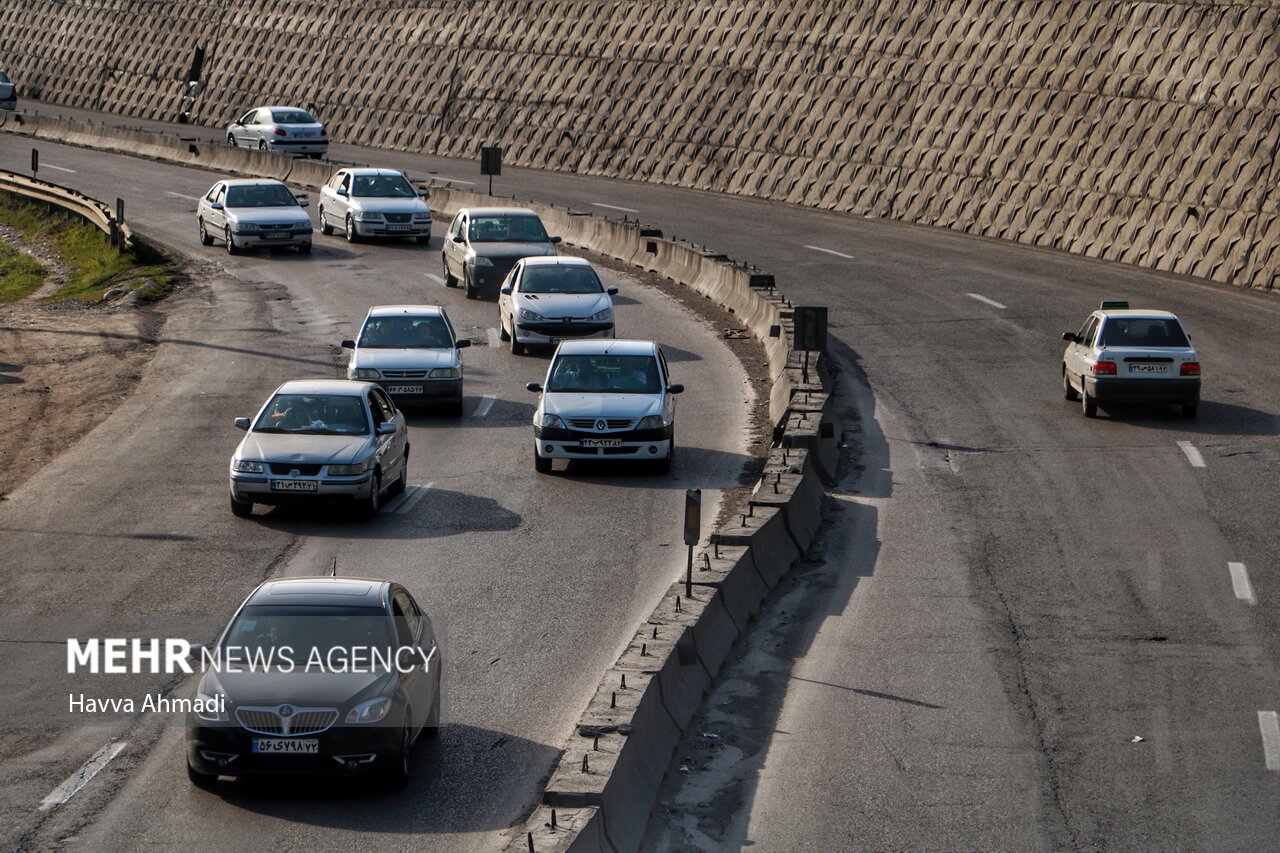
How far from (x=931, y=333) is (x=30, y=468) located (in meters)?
17.7

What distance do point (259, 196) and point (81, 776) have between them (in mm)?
32904

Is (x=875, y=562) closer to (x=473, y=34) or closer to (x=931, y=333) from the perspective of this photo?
(x=931, y=333)

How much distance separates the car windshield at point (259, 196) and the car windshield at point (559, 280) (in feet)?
44.5

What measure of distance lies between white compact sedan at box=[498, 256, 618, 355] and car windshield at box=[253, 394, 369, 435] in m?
10.2

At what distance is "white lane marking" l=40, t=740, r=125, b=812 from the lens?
11.2m

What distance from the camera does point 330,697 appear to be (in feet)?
37.3

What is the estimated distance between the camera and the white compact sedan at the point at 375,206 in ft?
143

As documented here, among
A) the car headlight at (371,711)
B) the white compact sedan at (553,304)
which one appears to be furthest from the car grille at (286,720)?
the white compact sedan at (553,304)

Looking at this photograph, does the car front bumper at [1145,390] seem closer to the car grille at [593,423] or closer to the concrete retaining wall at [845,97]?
the car grille at [593,423]

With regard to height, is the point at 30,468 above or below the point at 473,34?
below

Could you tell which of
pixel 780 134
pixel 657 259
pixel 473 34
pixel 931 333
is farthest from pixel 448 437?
pixel 473 34

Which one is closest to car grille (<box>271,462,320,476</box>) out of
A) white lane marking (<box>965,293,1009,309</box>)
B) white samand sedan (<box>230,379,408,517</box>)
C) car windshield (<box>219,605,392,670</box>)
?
white samand sedan (<box>230,379,408,517</box>)

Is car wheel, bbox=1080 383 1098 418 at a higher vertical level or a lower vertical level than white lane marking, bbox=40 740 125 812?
lower

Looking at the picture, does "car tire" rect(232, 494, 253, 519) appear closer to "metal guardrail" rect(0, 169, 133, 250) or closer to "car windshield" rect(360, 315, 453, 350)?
"car windshield" rect(360, 315, 453, 350)
